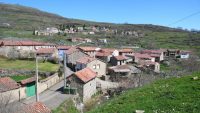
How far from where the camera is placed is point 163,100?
16.5 metres

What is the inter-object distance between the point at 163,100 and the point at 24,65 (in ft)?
169

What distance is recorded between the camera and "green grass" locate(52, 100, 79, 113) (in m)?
34.3

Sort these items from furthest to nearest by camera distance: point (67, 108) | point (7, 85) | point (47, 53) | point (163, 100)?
point (47, 53) → point (7, 85) → point (67, 108) → point (163, 100)

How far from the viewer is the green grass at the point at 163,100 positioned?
49.8 feet

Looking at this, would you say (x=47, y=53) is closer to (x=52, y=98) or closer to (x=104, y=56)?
(x=104, y=56)

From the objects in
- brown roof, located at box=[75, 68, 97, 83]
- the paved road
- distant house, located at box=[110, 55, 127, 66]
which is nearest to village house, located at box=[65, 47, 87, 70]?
distant house, located at box=[110, 55, 127, 66]

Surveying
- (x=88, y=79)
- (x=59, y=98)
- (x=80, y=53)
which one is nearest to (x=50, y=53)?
(x=80, y=53)

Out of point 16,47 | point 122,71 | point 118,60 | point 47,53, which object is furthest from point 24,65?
point 118,60

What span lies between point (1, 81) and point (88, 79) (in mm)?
11708

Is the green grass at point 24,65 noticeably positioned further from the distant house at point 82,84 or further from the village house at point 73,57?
the distant house at point 82,84

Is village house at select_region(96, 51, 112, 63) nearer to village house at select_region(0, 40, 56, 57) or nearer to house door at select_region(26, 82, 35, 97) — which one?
village house at select_region(0, 40, 56, 57)

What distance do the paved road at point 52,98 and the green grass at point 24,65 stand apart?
14885mm

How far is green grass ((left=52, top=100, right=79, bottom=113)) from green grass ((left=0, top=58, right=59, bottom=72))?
934 inches

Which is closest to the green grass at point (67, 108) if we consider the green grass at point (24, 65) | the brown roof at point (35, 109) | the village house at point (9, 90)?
the village house at point (9, 90)
